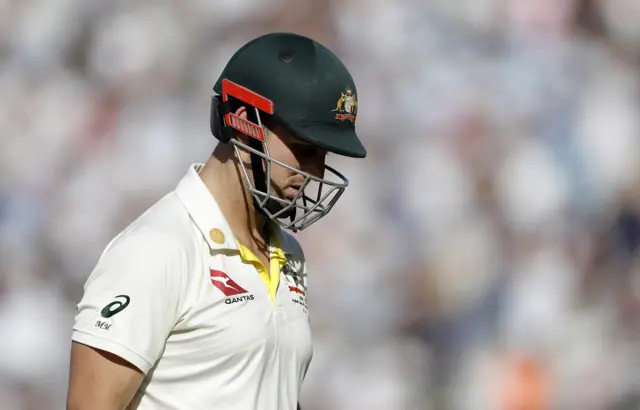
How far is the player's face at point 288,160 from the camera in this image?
4.88 feet

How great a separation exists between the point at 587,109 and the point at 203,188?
88.0 inches

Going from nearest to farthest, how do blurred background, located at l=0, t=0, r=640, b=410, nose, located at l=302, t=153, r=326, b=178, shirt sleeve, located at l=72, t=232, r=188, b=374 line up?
shirt sleeve, located at l=72, t=232, r=188, b=374 → nose, located at l=302, t=153, r=326, b=178 → blurred background, located at l=0, t=0, r=640, b=410

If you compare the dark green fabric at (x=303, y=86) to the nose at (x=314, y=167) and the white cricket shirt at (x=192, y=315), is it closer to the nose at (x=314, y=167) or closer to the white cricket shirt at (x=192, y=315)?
the nose at (x=314, y=167)

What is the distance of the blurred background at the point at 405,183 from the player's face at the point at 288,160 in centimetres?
169

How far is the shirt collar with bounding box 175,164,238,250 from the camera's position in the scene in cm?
146

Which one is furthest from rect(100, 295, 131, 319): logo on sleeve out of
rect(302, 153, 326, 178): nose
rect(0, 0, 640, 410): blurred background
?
rect(0, 0, 640, 410): blurred background

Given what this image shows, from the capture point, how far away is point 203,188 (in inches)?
60.0

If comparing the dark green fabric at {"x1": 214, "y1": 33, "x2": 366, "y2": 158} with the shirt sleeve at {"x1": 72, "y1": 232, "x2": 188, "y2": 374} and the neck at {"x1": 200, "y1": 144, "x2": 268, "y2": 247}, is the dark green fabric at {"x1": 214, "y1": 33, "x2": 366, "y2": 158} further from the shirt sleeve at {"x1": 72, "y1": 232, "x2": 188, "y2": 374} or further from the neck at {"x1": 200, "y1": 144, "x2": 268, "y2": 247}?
the shirt sleeve at {"x1": 72, "y1": 232, "x2": 188, "y2": 374}

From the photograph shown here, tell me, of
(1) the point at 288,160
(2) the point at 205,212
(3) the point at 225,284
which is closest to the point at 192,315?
(3) the point at 225,284

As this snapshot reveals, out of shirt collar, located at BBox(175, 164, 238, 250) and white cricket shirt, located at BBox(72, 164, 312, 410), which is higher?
A: shirt collar, located at BBox(175, 164, 238, 250)

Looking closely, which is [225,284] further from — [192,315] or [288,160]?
[288,160]

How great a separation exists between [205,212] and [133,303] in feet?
0.78

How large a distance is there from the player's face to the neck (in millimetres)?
71

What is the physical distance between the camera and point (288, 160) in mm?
1497
